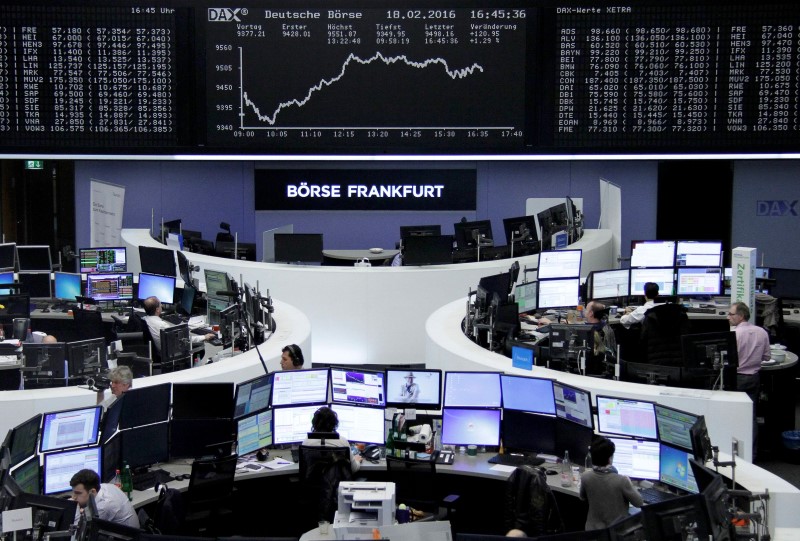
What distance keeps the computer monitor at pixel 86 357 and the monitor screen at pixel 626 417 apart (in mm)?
3924

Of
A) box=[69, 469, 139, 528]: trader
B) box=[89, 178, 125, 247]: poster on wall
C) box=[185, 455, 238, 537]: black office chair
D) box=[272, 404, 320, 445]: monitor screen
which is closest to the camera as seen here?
box=[69, 469, 139, 528]: trader

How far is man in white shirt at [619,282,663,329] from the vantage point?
10.6m

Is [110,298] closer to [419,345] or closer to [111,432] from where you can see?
[419,345]

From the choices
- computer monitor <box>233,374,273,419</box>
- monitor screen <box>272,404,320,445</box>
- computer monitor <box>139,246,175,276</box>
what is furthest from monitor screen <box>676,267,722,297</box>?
computer monitor <box>233,374,273,419</box>

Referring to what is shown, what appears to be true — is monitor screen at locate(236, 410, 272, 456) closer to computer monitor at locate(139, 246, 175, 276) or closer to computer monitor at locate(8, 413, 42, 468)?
computer monitor at locate(8, 413, 42, 468)

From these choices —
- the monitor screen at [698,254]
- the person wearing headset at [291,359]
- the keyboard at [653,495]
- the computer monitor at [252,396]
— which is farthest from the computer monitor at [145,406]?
the monitor screen at [698,254]

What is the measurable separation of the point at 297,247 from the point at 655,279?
3.86m

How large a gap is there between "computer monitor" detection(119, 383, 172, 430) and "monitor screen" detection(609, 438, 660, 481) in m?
2.87

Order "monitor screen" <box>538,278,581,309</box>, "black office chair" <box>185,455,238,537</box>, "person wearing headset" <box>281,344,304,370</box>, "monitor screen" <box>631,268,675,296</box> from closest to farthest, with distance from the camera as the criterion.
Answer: "black office chair" <box>185,455,238,537</box>, "person wearing headset" <box>281,344,304,370</box>, "monitor screen" <box>538,278,581,309</box>, "monitor screen" <box>631,268,675,296</box>

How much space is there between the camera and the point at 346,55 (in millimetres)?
10758

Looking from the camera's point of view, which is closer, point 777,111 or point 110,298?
point 777,111

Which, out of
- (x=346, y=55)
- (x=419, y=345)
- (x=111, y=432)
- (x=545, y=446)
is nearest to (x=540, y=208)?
(x=419, y=345)

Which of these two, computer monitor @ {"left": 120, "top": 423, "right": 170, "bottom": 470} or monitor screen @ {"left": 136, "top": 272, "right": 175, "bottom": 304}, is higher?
monitor screen @ {"left": 136, "top": 272, "right": 175, "bottom": 304}

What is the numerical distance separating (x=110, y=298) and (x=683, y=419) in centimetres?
727
